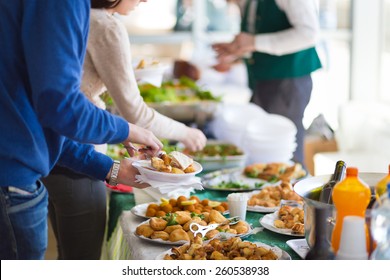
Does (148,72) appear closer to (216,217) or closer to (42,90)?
(216,217)

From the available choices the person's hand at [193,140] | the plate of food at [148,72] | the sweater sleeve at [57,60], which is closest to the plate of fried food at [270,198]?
the person's hand at [193,140]

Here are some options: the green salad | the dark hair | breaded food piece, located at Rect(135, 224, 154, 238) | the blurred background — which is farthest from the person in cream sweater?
the blurred background

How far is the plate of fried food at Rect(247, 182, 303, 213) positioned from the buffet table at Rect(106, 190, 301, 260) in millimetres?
23

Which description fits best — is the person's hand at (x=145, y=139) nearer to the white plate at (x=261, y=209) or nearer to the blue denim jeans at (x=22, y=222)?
the blue denim jeans at (x=22, y=222)

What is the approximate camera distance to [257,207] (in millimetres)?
2076

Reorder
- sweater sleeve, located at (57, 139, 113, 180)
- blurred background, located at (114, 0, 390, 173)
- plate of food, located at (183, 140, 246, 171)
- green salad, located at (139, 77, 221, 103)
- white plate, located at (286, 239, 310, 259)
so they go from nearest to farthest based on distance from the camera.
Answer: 1. white plate, located at (286, 239, 310, 259)
2. sweater sleeve, located at (57, 139, 113, 180)
3. plate of food, located at (183, 140, 246, 171)
4. green salad, located at (139, 77, 221, 103)
5. blurred background, located at (114, 0, 390, 173)

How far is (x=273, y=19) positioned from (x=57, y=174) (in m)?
1.52

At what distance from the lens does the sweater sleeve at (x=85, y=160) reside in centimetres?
181

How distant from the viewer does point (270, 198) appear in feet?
7.11

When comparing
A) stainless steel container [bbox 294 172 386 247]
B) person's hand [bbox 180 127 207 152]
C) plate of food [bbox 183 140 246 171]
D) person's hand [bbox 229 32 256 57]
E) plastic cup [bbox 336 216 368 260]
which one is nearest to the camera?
plastic cup [bbox 336 216 368 260]

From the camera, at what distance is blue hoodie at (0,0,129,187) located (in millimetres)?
1345

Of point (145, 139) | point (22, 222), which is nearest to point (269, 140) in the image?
point (145, 139)

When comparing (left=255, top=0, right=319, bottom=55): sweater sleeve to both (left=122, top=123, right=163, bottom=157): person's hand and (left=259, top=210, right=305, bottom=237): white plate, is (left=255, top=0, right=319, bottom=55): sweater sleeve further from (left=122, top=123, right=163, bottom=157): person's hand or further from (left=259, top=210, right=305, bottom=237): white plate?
(left=122, top=123, right=163, bottom=157): person's hand

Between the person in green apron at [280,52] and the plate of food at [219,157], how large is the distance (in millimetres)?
457
